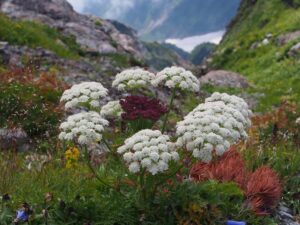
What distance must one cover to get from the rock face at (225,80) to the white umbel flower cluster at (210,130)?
87.7ft

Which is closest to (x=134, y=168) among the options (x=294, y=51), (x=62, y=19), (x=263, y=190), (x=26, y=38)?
(x=263, y=190)

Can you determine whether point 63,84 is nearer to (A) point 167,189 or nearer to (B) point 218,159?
(B) point 218,159

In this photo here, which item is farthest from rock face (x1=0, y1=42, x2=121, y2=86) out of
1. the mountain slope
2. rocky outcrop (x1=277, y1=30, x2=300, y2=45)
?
rocky outcrop (x1=277, y1=30, x2=300, y2=45)

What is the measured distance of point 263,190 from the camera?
341 inches

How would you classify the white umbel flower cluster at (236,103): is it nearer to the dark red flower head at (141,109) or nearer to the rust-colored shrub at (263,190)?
the dark red flower head at (141,109)

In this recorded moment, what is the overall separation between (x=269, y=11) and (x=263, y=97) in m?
35.5

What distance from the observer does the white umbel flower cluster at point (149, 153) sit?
634 centimetres

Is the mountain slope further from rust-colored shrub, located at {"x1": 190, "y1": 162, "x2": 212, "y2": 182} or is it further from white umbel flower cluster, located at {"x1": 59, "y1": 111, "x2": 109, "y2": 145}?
white umbel flower cluster, located at {"x1": 59, "y1": 111, "x2": 109, "y2": 145}

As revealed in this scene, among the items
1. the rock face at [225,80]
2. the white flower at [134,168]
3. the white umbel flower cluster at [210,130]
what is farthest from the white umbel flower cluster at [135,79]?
the rock face at [225,80]

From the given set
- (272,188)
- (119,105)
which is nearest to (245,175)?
(272,188)

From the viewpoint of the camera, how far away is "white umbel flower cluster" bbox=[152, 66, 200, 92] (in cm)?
765

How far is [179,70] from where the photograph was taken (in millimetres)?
7871

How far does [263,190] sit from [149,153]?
3.02 meters

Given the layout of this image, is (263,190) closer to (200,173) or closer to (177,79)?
(200,173)
